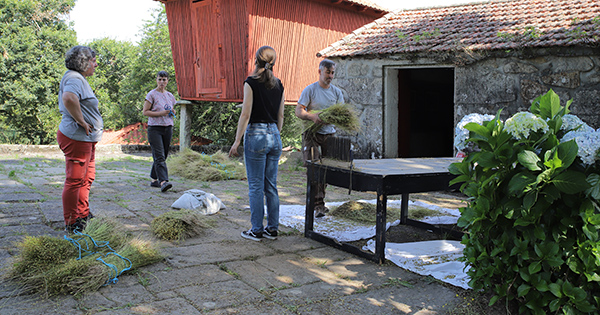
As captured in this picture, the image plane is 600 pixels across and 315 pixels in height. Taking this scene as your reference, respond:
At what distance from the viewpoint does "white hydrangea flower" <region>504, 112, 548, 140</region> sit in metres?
2.71

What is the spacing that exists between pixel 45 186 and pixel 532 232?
7069 mm

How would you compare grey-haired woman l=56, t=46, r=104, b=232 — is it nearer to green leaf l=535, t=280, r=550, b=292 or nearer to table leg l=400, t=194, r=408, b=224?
table leg l=400, t=194, r=408, b=224

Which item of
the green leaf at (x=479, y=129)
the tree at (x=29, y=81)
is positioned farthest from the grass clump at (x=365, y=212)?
the tree at (x=29, y=81)

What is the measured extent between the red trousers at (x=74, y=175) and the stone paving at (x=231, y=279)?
0.31 meters

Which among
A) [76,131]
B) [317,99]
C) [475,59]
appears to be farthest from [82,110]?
[475,59]

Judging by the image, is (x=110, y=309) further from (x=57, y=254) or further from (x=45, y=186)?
(x=45, y=186)

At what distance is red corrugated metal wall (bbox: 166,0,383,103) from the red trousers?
23.5 feet

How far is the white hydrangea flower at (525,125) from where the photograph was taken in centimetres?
271

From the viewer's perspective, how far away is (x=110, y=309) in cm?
287

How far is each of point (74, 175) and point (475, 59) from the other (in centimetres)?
653

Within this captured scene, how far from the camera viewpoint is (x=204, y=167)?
9117 mm

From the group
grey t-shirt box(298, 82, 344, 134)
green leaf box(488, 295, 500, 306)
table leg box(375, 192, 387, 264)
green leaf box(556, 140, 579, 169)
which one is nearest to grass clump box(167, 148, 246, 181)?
grey t-shirt box(298, 82, 344, 134)

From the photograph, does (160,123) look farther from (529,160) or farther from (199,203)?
(529,160)

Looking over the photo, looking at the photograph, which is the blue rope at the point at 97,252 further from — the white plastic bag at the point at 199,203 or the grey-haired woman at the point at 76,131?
the white plastic bag at the point at 199,203
